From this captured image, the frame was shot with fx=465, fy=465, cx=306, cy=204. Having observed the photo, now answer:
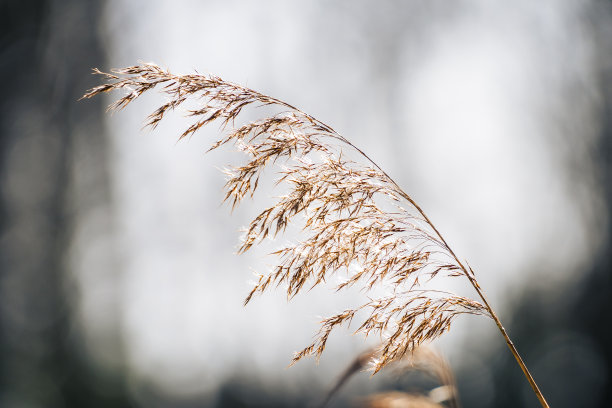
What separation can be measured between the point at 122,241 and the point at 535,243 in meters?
15.3

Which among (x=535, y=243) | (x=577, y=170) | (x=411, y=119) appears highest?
(x=411, y=119)

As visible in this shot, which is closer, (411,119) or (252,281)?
(252,281)

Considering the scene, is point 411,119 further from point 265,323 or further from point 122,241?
point 122,241

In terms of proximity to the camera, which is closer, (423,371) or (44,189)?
(423,371)

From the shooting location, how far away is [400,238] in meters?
1.39

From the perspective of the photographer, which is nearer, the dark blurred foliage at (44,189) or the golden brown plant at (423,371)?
the golden brown plant at (423,371)

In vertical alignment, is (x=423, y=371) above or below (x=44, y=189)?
below

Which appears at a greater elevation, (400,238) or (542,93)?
(542,93)

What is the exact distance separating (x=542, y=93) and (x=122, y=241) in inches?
652

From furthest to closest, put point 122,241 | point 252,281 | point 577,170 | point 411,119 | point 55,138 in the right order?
point 55,138 < point 122,241 < point 411,119 < point 577,170 < point 252,281

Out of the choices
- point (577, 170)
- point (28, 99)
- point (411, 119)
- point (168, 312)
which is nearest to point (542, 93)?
point (577, 170)

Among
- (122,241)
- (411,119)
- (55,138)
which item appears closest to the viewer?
(411,119)

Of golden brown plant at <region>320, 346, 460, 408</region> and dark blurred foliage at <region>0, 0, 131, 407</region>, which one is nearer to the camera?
golden brown plant at <region>320, 346, 460, 408</region>

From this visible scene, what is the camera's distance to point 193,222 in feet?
55.9
